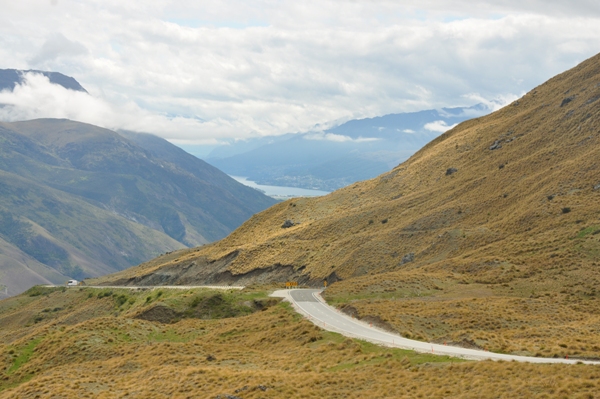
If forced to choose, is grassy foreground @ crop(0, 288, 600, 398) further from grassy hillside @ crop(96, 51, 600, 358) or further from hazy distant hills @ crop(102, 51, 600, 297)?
hazy distant hills @ crop(102, 51, 600, 297)

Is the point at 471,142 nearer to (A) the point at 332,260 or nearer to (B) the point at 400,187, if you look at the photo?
(B) the point at 400,187

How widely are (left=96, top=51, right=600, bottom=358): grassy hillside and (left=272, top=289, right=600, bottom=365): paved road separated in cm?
150

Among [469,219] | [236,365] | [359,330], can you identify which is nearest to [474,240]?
[469,219]

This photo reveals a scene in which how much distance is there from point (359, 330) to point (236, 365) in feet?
35.3

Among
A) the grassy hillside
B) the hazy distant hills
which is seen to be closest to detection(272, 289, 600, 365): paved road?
the grassy hillside

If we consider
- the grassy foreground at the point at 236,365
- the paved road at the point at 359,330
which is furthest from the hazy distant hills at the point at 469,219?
the grassy foreground at the point at 236,365

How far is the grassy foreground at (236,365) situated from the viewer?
29594mm

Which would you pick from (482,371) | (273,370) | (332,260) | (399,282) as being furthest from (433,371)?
(332,260)

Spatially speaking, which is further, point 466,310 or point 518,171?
point 518,171

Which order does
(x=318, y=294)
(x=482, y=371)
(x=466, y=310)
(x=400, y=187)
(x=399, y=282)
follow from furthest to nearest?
(x=400, y=187)
(x=318, y=294)
(x=399, y=282)
(x=466, y=310)
(x=482, y=371)

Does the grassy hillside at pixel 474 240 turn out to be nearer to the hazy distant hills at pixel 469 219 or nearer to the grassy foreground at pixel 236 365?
the hazy distant hills at pixel 469 219

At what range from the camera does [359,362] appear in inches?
1454

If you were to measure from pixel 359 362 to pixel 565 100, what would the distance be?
8718cm

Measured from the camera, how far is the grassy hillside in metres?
48.2
